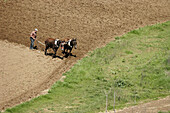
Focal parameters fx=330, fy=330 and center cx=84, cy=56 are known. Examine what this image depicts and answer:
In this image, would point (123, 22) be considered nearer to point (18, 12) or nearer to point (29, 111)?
point (18, 12)

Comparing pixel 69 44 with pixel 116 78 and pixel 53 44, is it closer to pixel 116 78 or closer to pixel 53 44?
pixel 53 44

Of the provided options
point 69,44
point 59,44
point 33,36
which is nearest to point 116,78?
point 69,44

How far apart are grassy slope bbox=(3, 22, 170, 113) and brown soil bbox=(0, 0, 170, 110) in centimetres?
127

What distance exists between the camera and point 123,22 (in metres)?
34.4

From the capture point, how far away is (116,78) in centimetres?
2391

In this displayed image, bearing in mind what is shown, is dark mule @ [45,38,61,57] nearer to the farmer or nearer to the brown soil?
the brown soil

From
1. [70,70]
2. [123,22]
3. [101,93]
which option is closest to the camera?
[101,93]

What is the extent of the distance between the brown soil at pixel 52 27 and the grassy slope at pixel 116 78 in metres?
1.27

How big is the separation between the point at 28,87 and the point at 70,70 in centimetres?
394

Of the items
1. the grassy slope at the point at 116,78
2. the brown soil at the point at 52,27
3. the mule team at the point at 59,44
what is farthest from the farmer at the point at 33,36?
the grassy slope at the point at 116,78

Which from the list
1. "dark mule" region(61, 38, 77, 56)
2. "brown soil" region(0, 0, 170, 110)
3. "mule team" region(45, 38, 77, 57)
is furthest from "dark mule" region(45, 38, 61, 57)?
"brown soil" region(0, 0, 170, 110)

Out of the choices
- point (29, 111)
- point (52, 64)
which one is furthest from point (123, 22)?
point (29, 111)

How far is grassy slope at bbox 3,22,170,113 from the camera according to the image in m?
21.1

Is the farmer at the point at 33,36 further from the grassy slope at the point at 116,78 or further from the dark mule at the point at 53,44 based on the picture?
the grassy slope at the point at 116,78
